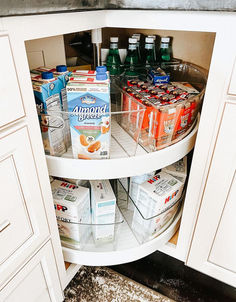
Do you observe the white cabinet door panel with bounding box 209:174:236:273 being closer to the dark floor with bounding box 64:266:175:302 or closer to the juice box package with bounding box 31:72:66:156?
the dark floor with bounding box 64:266:175:302

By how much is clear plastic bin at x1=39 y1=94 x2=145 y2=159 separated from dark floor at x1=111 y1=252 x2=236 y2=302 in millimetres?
590

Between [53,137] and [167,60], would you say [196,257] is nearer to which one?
[53,137]

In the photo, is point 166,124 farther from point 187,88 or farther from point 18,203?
point 18,203

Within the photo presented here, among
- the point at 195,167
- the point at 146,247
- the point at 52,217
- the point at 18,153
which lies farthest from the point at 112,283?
the point at 18,153

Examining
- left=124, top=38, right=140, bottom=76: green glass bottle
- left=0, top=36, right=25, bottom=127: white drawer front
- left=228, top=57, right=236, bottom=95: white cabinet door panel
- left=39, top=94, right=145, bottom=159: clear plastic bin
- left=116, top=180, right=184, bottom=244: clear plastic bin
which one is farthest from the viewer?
left=124, top=38, right=140, bottom=76: green glass bottle

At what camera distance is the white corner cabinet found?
49cm

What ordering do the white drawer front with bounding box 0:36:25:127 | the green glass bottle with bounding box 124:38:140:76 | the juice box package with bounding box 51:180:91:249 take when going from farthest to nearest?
the green glass bottle with bounding box 124:38:140:76, the juice box package with bounding box 51:180:91:249, the white drawer front with bounding box 0:36:25:127

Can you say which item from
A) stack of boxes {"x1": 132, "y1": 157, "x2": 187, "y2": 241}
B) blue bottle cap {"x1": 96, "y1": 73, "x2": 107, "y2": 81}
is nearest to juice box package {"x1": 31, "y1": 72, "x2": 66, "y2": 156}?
blue bottle cap {"x1": 96, "y1": 73, "x2": 107, "y2": 81}

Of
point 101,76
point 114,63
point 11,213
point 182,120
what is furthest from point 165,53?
point 11,213

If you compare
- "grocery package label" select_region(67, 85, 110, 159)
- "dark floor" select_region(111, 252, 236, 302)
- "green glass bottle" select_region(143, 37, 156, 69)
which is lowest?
"dark floor" select_region(111, 252, 236, 302)

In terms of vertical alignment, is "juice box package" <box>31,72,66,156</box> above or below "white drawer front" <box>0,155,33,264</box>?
above

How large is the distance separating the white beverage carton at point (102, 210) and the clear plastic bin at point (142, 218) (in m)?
0.10

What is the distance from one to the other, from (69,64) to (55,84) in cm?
43

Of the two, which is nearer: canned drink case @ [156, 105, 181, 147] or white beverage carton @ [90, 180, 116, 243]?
canned drink case @ [156, 105, 181, 147]
